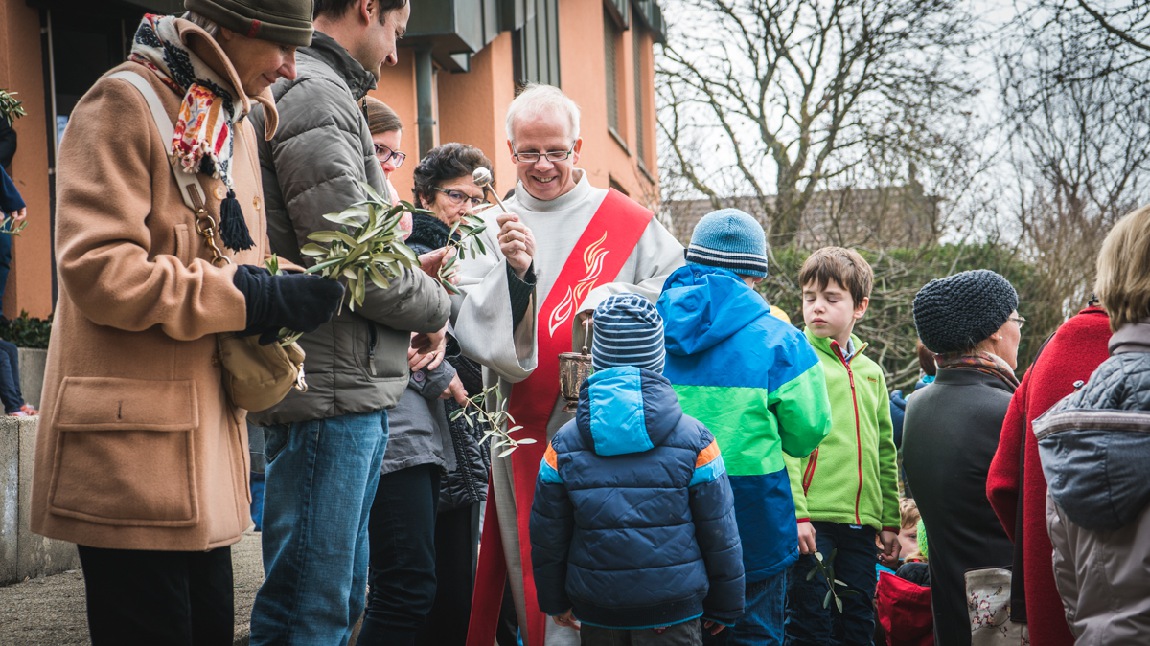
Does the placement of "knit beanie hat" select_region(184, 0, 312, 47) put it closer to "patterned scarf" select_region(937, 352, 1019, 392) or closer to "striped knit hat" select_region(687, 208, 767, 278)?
"striped knit hat" select_region(687, 208, 767, 278)

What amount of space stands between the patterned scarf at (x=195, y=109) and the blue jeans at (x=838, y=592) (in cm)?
306

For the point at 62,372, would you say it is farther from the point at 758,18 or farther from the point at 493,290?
the point at 758,18

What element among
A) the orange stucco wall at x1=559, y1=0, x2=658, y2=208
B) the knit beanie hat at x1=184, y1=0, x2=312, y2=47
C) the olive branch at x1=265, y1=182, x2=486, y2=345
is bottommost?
the olive branch at x1=265, y1=182, x2=486, y2=345

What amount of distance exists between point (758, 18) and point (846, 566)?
48.4ft

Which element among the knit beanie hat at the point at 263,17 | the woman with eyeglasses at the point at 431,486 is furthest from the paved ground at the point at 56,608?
the knit beanie hat at the point at 263,17

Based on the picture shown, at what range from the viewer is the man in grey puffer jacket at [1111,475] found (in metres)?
2.69

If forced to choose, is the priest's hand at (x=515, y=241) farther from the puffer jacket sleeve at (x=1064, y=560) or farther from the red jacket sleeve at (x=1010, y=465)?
the puffer jacket sleeve at (x=1064, y=560)

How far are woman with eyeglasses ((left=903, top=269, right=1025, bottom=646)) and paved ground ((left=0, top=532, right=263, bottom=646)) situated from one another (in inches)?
106

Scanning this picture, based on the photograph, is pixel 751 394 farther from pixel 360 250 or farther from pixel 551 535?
pixel 360 250

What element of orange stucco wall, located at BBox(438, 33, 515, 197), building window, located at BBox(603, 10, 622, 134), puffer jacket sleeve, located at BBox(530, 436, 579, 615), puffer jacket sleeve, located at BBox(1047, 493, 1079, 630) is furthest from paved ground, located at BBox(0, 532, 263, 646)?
building window, located at BBox(603, 10, 622, 134)

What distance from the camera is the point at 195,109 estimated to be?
7.48 feet

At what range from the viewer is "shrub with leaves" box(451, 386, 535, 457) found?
357cm

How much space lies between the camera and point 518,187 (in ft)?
14.3

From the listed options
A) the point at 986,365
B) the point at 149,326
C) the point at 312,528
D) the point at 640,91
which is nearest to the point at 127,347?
the point at 149,326
